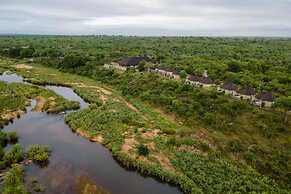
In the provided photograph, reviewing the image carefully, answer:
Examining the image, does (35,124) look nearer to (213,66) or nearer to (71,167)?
(71,167)

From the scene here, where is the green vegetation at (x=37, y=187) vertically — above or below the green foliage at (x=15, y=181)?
below

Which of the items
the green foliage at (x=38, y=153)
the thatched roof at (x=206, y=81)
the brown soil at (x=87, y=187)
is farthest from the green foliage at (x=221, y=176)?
the thatched roof at (x=206, y=81)

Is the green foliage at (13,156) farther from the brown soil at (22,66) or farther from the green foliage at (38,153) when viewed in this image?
the brown soil at (22,66)

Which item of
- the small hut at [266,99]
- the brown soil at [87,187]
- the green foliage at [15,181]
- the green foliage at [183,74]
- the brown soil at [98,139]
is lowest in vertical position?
the brown soil at [87,187]

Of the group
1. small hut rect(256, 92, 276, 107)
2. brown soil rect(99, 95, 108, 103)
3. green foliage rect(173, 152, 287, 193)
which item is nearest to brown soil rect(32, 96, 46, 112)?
brown soil rect(99, 95, 108, 103)

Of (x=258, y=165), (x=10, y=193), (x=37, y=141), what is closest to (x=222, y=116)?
(x=258, y=165)

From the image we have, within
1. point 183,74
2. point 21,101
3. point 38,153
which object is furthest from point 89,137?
point 183,74

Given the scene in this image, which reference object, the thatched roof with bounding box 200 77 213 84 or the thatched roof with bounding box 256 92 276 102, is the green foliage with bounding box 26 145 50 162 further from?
the thatched roof with bounding box 200 77 213 84
